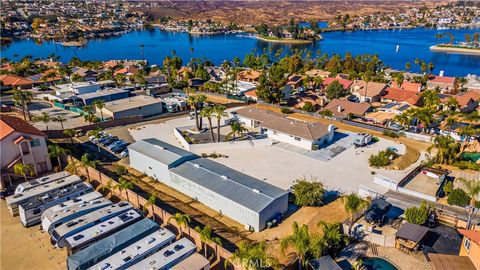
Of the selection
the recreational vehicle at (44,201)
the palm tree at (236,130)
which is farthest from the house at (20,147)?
the palm tree at (236,130)

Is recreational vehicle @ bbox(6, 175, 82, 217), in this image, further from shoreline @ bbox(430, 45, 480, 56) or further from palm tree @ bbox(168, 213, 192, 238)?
shoreline @ bbox(430, 45, 480, 56)

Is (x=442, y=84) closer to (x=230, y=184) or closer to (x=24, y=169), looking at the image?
(x=230, y=184)

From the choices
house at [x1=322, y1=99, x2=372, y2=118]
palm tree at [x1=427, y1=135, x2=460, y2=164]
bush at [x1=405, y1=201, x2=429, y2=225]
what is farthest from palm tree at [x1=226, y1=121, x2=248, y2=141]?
bush at [x1=405, y1=201, x2=429, y2=225]

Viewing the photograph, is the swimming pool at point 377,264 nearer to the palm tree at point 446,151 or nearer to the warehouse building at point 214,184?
the warehouse building at point 214,184

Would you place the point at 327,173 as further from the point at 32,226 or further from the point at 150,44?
the point at 150,44

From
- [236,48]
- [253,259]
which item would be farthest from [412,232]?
[236,48]

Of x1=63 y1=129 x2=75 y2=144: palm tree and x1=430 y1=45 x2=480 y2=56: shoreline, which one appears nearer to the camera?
x1=63 y1=129 x2=75 y2=144: palm tree
